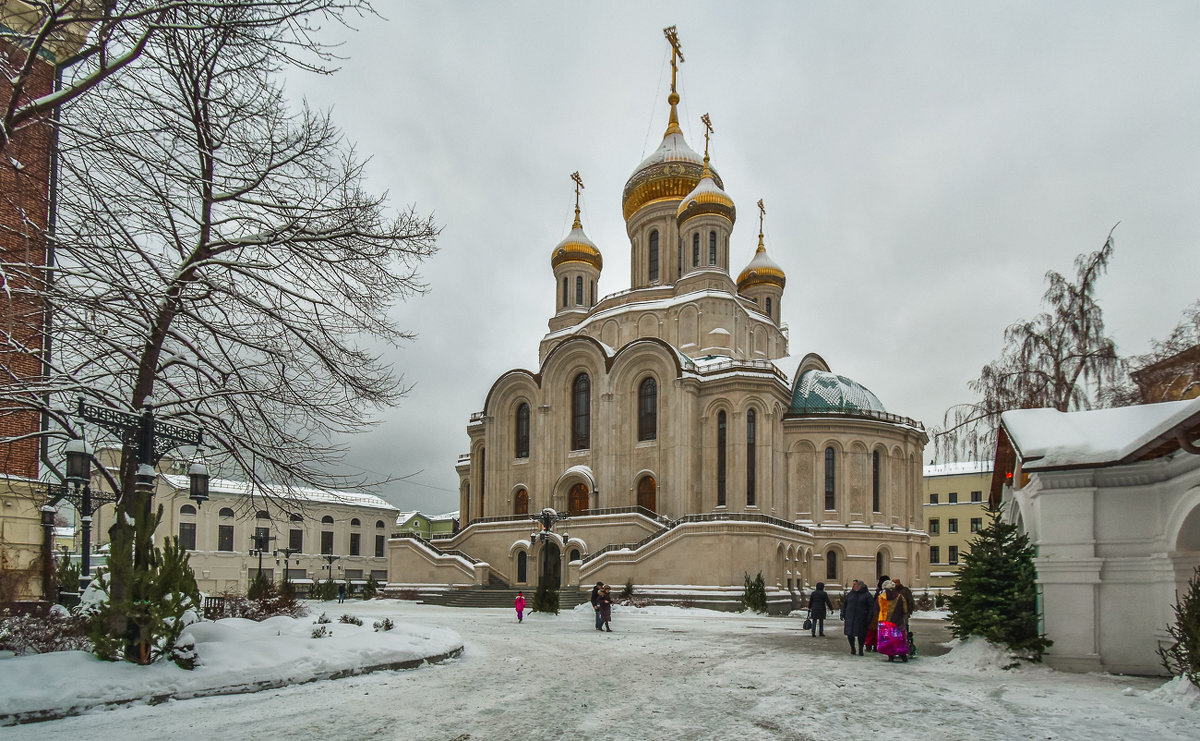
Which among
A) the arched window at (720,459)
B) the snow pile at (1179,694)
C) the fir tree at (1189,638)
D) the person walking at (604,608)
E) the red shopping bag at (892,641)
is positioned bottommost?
the person walking at (604,608)

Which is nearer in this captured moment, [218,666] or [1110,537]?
[218,666]

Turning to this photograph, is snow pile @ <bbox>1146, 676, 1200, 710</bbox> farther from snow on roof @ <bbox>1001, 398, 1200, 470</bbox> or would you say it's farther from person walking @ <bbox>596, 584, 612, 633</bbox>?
person walking @ <bbox>596, 584, 612, 633</bbox>

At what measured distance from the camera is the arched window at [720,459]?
3631 cm

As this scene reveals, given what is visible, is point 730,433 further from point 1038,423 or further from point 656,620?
point 1038,423

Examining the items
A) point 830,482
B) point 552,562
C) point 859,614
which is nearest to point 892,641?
point 859,614

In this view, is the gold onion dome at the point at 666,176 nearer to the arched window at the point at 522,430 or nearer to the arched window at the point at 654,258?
the arched window at the point at 654,258

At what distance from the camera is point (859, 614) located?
1420cm

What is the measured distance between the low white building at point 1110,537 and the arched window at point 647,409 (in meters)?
25.9

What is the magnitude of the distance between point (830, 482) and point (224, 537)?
43.1m

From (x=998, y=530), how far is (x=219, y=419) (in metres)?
12.2

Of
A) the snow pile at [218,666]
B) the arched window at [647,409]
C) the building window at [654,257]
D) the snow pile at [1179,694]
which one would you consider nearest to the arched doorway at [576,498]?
the arched window at [647,409]

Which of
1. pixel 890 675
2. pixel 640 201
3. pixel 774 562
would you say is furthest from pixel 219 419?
pixel 640 201

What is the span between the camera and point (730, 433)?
3625 centimetres

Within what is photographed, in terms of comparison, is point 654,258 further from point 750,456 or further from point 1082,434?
point 1082,434
